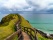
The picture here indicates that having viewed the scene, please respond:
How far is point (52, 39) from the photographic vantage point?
34.5m

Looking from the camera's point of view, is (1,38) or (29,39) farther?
(29,39)

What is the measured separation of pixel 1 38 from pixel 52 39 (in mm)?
19249

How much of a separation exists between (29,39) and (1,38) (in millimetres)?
2940

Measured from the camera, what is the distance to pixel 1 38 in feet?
55.4

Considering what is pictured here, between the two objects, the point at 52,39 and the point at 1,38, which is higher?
the point at 1,38

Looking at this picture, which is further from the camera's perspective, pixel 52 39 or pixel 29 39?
pixel 52 39

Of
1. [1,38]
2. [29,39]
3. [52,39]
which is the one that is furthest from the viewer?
[52,39]

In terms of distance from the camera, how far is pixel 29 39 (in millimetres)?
18016

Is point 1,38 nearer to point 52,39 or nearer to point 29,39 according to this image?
point 29,39

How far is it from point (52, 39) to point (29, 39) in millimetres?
17264

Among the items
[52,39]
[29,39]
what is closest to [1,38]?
[29,39]

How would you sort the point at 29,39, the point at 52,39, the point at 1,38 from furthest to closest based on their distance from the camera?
the point at 52,39
the point at 29,39
the point at 1,38
